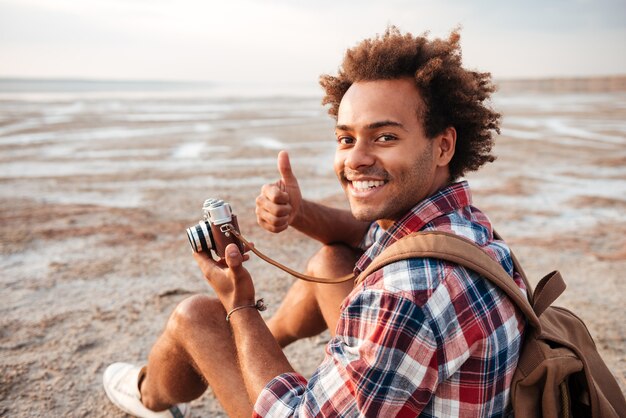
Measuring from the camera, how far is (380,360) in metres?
1.27

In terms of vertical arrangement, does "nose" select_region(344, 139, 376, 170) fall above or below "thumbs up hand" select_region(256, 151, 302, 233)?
above

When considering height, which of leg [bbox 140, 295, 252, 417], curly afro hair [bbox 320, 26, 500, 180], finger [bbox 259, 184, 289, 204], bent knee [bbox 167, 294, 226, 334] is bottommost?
leg [bbox 140, 295, 252, 417]

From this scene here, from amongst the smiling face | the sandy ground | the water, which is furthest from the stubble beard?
the water

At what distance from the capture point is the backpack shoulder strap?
52.4 inches

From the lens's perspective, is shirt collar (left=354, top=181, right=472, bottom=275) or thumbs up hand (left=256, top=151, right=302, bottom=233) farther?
thumbs up hand (left=256, top=151, right=302, bottom=233)

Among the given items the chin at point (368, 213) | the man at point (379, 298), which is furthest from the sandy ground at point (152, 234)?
the chin at point (368, 213)

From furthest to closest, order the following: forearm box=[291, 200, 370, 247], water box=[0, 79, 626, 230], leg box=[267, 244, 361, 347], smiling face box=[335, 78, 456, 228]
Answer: water box=[0, 79, 626, 230] → forearm box=[291, 200, 370, 247] → leg box=[267, 244, 361, 347] → smiling face box=[335, 78, 456, 228]

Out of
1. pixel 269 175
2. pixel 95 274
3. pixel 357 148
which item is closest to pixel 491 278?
pixel 357 148

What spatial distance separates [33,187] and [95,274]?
10.4ft

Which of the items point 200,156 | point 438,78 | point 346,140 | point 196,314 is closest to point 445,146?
point 438,78

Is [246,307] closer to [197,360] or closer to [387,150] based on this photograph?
[197,360]

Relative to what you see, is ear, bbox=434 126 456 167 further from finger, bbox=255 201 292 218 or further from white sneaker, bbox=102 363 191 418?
white sneaker, bbox=102 363 191 418

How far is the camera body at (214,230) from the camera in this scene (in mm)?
1911

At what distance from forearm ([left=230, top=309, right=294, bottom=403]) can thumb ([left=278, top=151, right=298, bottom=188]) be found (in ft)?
2.43
